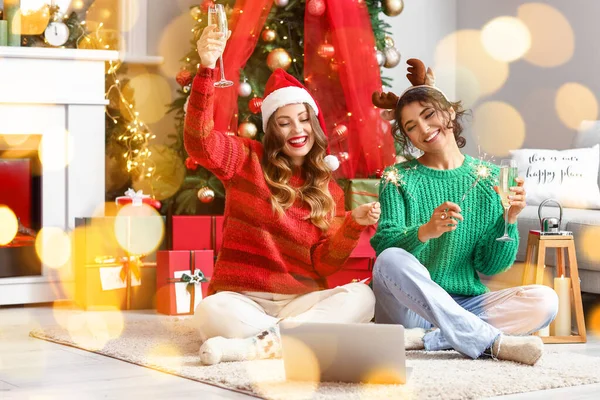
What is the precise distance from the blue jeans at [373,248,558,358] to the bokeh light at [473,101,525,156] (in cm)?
241

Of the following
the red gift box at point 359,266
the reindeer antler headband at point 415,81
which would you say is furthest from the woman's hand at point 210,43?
the red gift box at point 359,266

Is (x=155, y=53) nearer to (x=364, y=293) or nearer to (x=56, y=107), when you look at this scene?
(x=56, y=107)

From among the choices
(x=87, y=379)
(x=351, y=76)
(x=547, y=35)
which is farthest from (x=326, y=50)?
(x=87, y=379)

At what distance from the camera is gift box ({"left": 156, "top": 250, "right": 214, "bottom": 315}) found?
3.38m

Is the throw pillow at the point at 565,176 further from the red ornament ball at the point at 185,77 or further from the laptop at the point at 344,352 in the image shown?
the laptop at the point at 344,352

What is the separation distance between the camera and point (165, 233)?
3725 millimetres

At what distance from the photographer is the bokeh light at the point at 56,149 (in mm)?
3738

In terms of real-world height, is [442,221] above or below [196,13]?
below

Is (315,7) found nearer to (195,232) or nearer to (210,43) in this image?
(195,232)

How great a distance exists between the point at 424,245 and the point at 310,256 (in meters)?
0.36

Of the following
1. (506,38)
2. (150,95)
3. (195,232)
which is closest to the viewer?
(195,232)

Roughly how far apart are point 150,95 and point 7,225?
1.01m

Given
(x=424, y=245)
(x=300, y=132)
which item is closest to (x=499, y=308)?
(x=424, y=245)

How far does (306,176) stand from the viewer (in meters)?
2.76
